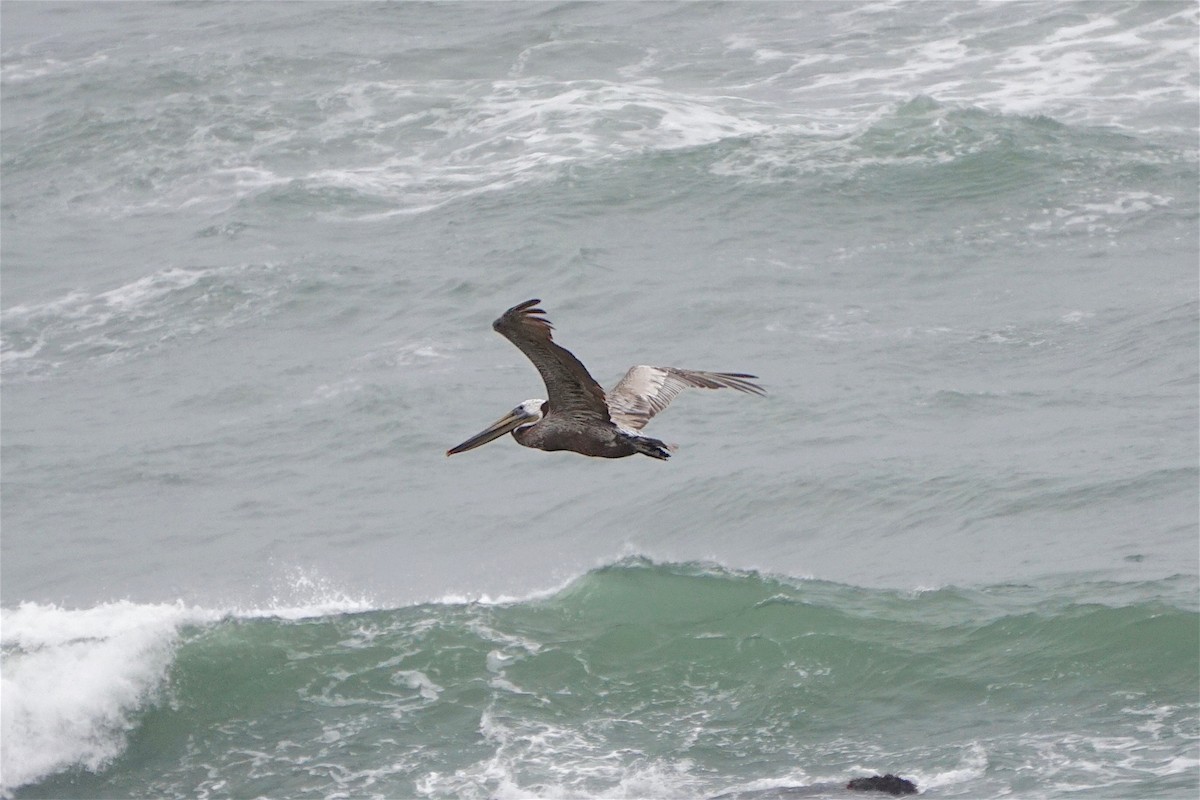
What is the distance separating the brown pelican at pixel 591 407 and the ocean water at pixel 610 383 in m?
5.48

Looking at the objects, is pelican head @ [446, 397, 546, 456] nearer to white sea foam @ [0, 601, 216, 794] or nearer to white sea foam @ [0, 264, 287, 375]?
white sea foam @ [0, 601, 216, 794]

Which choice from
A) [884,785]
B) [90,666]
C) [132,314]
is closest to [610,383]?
[90,666]

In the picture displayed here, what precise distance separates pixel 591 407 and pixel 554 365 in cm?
72

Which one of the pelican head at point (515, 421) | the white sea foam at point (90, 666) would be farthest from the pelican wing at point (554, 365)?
the white sea foam at point (90, 666)

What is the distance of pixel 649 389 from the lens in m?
12.5

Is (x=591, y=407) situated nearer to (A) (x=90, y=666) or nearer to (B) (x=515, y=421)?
(B) (x=515, y=421)

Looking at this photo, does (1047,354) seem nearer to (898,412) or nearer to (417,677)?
(898,412)

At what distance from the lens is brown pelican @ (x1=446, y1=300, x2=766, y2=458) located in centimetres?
1105

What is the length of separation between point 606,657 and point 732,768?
3.32m

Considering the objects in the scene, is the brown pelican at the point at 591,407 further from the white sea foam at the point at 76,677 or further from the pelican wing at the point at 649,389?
the white sea foam at the point at 76,677

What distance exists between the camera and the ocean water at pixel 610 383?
18.6 meters

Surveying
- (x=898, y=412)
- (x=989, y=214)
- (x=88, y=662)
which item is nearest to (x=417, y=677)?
(x=88, y=662)

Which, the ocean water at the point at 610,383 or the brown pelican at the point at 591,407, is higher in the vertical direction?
the brown pelican at the point at 591,407

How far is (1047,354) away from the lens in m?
25.5
